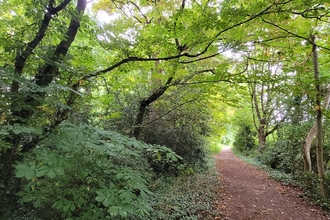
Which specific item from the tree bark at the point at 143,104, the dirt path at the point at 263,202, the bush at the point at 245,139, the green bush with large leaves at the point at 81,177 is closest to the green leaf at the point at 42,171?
the green bush with large leaves at the point at 81,177

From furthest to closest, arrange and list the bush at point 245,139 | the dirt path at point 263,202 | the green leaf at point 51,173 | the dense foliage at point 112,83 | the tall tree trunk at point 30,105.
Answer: the bush at point 245,139
the dirt path at point 263,202
the tall tree trunk at point 30,105
the dense foliage at point 112,83
the green leaf at point 51,173

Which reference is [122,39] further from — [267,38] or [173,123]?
[173,123]

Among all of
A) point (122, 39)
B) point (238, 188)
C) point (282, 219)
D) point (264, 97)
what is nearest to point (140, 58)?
point (122, 39)

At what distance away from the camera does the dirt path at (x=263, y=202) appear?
4.83 m

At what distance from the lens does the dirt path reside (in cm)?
483

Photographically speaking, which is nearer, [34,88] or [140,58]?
[34,88]

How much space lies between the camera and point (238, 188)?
6.78 meters

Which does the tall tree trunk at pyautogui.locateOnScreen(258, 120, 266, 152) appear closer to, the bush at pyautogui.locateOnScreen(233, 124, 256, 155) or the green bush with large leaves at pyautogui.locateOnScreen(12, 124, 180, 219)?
the bush at pyautogui.locateOnScreen(233, 124, 256, 155)

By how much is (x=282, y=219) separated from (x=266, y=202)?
3.17 ft

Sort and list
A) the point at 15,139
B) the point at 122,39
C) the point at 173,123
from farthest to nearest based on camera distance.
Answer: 1. the point at 173,123
2. the point at 122,39
3. the point at 15,139

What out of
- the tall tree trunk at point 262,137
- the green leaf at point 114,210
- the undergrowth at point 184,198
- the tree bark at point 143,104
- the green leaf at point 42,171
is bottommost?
the undergrowth at point 184,198

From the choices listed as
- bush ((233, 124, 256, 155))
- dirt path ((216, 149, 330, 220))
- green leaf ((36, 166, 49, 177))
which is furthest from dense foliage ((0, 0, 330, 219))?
bush ((233, 124, 256, 155))

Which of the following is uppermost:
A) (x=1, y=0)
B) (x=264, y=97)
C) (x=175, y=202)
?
(x=264, y=97)

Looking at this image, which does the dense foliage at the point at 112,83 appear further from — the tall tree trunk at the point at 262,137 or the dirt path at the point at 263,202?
the tall tree trunk at the point at 262,137
